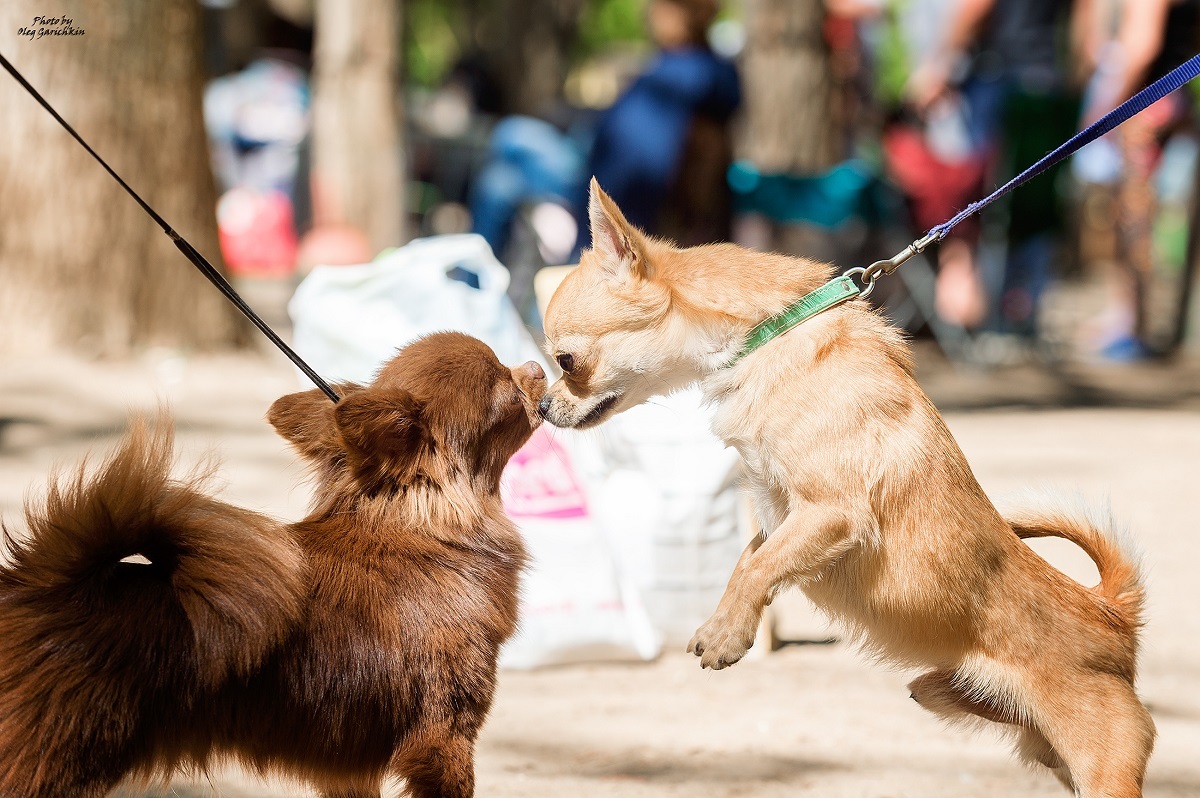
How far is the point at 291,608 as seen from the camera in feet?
9.23

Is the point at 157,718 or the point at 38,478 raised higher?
the point at 157,718

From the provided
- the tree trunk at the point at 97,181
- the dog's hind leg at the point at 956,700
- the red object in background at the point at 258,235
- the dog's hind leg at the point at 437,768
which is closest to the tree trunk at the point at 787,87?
the tree trunk at the point at 97,181

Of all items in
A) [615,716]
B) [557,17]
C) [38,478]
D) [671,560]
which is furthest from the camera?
[557,17]

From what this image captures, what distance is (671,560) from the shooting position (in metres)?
4.98

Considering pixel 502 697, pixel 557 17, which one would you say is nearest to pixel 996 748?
pixel 502 697

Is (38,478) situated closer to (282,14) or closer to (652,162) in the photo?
(652,162)

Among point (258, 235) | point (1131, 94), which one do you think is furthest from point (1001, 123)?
point (258, 235)

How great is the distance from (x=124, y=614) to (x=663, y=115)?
20.7 ft

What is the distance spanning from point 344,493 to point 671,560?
6.73 ft

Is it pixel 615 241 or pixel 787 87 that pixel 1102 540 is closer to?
pixel 615 241

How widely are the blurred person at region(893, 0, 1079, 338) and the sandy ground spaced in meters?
3.53

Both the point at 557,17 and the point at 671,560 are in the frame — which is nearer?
the point at 671,560

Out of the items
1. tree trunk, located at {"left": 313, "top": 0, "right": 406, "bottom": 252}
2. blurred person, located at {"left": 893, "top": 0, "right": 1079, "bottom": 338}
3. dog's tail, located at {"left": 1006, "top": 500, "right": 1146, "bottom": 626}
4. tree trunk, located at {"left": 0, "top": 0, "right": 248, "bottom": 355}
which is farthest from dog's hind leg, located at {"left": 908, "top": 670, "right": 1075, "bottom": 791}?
tree trunk, located at {"left": 313, "top": 0, "right": 406, "bottom": 252}

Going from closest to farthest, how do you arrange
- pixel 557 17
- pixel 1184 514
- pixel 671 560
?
pixel 671 560 < pixel 1184 514 < pixel 557 17
